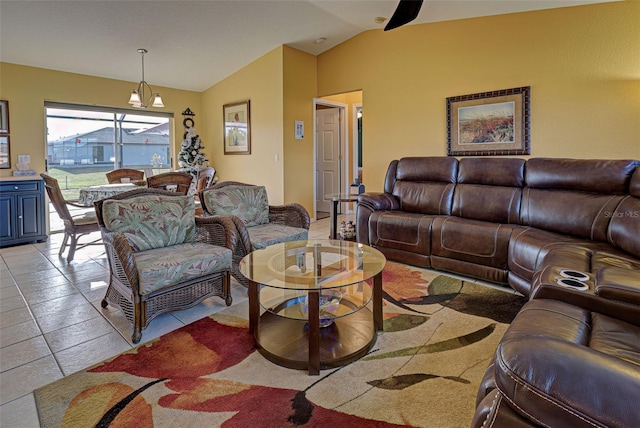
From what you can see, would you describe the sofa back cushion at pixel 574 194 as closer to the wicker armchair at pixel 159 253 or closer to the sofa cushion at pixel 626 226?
the sofa cushion at pixel 626 226

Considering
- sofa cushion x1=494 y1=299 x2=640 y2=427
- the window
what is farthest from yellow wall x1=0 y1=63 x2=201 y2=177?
sofa cushion x1=494 y1=299 x2=640 y2=427

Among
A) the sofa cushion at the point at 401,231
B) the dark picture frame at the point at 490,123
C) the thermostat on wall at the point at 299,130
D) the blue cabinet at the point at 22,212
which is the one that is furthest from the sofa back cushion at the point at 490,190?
the blue cabinet at the point at 22,212

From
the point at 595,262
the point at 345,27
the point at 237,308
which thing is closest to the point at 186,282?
the point at 237,308

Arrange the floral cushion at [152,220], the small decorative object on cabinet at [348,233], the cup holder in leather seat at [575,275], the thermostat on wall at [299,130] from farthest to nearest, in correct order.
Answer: the thermostat on wall at [299,130] < the small decorative object on cabinet at [348,233] < the floral cushion at [152,220] < the cup holder in leather seat at [575,275]

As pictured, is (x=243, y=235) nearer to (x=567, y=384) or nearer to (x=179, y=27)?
(x=567, y=384)

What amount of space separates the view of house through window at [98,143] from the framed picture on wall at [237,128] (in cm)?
116

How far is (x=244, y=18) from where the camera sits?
15.0ft

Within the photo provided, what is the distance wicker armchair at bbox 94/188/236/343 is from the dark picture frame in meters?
3.53

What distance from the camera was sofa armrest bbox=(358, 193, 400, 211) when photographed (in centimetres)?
405

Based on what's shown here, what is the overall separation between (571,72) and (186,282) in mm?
4528

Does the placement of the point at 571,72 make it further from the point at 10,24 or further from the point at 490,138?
the point at 10,24

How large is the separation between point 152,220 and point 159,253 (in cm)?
31

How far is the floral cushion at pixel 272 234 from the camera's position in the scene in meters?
2.98

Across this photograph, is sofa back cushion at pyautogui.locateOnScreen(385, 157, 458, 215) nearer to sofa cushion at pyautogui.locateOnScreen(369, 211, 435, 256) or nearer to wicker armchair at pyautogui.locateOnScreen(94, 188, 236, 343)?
sofa cushion at pyautogui.locateOnScreen(369, 211, 435, 256)
